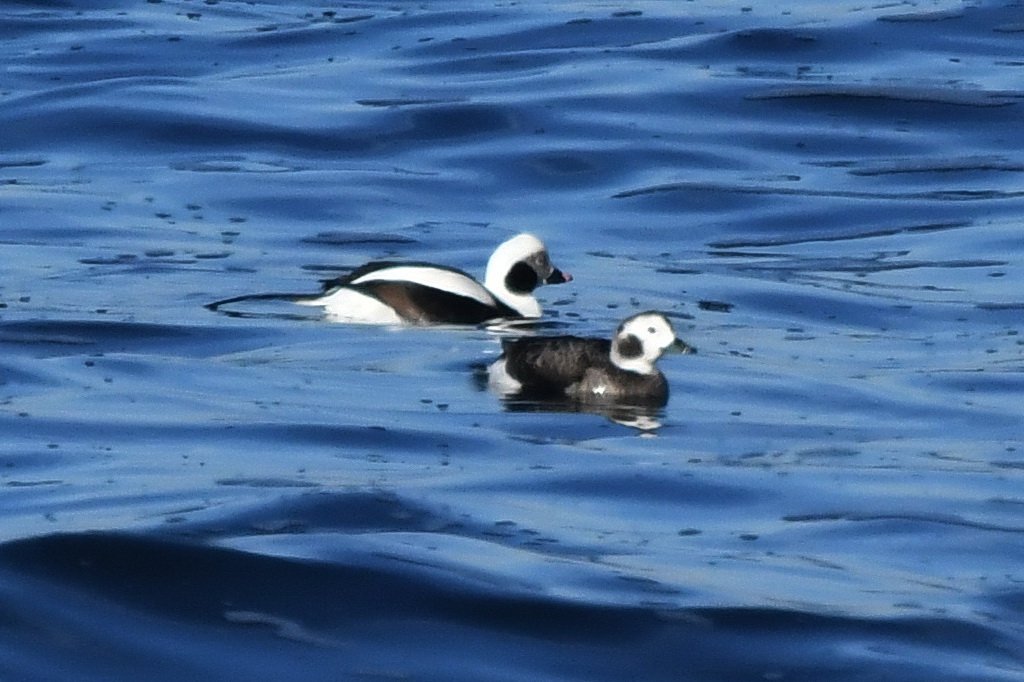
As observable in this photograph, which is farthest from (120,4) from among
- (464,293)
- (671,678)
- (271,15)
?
(671,678)

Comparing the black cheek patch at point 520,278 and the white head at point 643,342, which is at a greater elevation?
the black cheek patch at point 520,278

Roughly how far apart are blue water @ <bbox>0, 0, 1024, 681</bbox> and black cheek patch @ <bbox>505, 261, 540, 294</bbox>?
38cm

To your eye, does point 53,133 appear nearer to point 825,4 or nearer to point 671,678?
point 825,4

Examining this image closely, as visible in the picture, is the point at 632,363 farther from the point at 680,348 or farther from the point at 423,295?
the point at 423,295

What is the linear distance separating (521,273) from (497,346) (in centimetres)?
114

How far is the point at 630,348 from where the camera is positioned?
40.5 ft

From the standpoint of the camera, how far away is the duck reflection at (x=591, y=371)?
39.5 feet

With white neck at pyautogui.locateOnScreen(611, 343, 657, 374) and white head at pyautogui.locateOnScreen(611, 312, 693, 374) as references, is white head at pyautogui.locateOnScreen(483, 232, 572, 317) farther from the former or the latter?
white neck at pyautogui.locateOnScreen(611, 343, 657, 374)

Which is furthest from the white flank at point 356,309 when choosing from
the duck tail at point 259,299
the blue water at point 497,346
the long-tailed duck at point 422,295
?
the duck tail at point 259,299

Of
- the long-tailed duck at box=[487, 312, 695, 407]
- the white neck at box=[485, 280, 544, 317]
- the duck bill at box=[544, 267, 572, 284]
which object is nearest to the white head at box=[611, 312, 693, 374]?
the long-tailed duck at box=[487, 312, 695, 407]

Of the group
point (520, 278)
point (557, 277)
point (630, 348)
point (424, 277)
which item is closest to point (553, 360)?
point (630, 348)

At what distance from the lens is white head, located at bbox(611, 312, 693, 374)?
1236cm

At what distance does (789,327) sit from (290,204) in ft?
17.4

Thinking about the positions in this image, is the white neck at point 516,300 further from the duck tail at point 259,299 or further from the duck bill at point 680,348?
the duck bill at point 680,348
